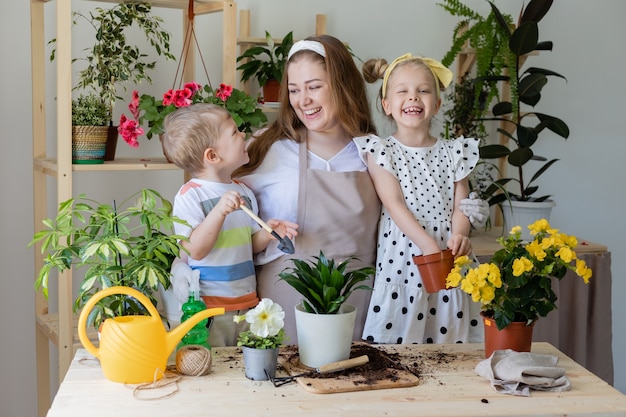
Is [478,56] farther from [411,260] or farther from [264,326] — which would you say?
[264,326]

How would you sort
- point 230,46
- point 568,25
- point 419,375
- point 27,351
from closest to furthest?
point 419,375, point 230,46, point 27,351, point 568,25

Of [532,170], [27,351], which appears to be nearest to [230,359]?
[27,351]

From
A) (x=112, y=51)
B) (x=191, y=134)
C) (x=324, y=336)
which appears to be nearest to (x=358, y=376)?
(x=324, y=336)

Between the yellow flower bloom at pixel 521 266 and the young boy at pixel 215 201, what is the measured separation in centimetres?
64

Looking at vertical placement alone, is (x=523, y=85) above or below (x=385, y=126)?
above

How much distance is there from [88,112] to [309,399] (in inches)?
48.6

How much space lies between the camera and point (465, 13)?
10.8 feet

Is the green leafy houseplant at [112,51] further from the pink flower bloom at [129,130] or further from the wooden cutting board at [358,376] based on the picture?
the wooden cutting board at [358,376]

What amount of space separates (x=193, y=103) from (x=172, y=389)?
1.02 metres

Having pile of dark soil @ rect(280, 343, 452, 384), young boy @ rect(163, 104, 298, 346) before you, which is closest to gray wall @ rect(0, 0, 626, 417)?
young boy @ rect(163, 104, 298, 346)

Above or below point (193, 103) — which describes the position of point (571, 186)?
below

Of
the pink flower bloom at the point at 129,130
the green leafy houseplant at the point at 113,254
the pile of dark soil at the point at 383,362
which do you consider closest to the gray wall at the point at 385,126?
the pink flower bloom at the point at 129,130

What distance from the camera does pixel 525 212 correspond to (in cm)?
318

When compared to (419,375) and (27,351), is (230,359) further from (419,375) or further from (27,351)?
(27,351)
